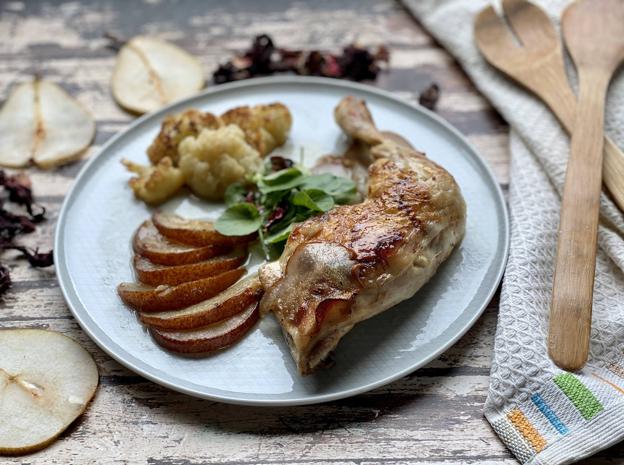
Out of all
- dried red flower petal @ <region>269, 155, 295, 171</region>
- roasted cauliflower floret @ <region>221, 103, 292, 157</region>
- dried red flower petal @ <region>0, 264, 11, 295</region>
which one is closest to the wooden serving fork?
roasted cauliflower floret @ <region>221, 103, 292, 157</region>

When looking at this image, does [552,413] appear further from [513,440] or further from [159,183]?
[159,183]

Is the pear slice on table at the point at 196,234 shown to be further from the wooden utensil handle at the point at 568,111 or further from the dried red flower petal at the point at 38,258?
the wooden utensil handle at the point at 568,111

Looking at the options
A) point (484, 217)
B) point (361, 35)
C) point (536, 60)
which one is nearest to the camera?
point (484, 217)

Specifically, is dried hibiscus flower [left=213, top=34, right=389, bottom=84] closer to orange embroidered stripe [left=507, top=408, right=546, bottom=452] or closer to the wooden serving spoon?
the wooden serving spoon

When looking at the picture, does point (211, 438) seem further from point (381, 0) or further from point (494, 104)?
point (381, 0)

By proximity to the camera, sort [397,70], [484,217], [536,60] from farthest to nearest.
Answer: [397,70]
[536,60]
[484,217]

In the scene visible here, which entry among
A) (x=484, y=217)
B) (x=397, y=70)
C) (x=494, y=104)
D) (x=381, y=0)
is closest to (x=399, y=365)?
(x=484, y=217)

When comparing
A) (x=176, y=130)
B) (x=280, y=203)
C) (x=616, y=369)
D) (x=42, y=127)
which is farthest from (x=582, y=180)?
(x=42, y=127)
